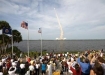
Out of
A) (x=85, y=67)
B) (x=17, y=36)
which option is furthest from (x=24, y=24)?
(x=17, y=36)

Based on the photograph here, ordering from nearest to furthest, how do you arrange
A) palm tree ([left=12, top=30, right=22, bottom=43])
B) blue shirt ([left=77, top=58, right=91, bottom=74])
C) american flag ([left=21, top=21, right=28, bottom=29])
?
blue shirt ([left=77, top=58, right=91, bottom=74]), american flag ([left=21, top=21, right=28, bottom=29]), palm tree ([left=12, top=30, right=22, bottom=43])

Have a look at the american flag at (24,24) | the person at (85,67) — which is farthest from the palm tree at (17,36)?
the person at (85,67)

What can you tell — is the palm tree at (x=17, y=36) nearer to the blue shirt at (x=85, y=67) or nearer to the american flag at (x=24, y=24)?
the american flag at (x=24, y=24)

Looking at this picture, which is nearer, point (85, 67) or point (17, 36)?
point (85, 67)

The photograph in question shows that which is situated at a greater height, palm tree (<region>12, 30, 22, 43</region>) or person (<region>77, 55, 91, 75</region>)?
palm tree (<region>12, 30, 22, 43</region>)

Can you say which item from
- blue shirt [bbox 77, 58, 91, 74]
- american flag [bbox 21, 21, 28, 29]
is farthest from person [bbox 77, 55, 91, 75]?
american flag [bbox 21, 21, 28, 29]

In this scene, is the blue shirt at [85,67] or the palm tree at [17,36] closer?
the blue shirt at [85,67]

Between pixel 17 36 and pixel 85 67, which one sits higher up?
pixel 17 36

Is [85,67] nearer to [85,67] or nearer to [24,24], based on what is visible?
[85,67]

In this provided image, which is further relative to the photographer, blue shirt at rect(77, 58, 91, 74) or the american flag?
the american flag

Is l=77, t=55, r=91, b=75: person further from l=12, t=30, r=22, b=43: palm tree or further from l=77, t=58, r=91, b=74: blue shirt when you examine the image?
l=12, t=30, r=22, b=43: palm tree

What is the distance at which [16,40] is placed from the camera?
45438mm

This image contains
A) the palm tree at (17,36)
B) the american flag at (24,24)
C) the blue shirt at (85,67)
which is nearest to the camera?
the blue shirt at (85,67)

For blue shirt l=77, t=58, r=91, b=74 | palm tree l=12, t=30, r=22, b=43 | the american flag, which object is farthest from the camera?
palm tree l=12, t=30, r=22, b=43
